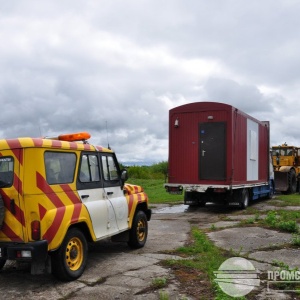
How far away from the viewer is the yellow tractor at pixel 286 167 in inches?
934

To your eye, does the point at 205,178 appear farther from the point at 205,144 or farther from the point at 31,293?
the point at 31,293

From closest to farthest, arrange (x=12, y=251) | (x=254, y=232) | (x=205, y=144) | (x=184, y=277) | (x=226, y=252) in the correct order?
1. (x=12, y=251)
2. (x=184, y=277)
3. (x=226, y=252)
4. (x=254, y=232)
5. (x=205, y=144)

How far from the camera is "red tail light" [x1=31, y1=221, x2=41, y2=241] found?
5707mm

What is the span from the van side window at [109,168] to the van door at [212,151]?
288 inches

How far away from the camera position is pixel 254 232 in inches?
416

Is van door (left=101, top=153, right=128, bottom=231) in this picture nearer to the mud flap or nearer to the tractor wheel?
the mud flap

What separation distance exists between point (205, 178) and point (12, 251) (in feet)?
32.8

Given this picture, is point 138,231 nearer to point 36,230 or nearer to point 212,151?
point 36,230

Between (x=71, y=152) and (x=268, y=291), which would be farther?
(x=71, y=152)

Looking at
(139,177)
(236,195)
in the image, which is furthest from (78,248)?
(139,177)

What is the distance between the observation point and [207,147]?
14938 mm

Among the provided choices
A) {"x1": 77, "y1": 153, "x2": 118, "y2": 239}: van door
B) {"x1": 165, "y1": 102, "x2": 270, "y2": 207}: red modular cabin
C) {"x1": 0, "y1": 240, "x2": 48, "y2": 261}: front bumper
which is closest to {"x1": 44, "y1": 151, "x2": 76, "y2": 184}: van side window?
{"x1": 77, "y1": 153, "x2": 118, "y2": 239}: van door

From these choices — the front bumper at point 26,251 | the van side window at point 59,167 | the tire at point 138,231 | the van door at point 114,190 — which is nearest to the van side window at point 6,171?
the van side window at point 59,167

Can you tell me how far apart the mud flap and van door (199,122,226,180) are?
1012cm
